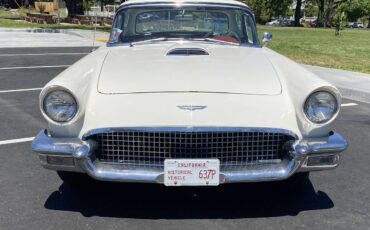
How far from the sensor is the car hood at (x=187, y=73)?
11.1ft

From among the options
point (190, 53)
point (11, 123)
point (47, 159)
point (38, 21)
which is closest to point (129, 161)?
point (47, 159)

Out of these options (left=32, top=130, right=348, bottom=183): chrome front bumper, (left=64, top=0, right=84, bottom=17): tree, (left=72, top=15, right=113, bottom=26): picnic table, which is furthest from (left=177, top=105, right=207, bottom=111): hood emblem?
(left=64, top=0, right=84, bottom=17): tree

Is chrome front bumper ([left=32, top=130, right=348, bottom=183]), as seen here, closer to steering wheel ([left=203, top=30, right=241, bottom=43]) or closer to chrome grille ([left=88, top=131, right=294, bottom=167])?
chrome grille ([left=88, top=131, right=294, bottom=167])

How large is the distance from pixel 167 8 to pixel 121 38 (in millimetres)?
564

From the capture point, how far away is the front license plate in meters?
3.15

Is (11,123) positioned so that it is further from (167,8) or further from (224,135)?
(224,135)

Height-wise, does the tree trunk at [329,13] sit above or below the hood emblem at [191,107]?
below

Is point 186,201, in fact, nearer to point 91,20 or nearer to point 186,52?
point 186,52

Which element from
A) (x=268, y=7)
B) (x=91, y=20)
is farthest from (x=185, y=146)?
(x=268, y=7)

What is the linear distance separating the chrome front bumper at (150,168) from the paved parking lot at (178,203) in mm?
394

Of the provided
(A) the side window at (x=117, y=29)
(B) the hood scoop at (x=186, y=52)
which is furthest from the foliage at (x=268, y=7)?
(B) the hood scoop at (x=186, y=52)

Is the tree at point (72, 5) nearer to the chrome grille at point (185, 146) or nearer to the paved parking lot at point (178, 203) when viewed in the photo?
the paved parking lot at point (178, 203)

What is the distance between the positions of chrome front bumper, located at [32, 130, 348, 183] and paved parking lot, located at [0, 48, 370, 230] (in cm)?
39

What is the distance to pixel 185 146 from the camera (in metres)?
3.19
